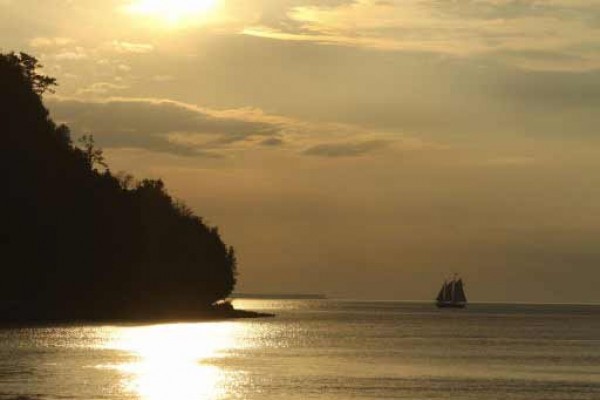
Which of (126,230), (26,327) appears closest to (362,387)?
(26,327)

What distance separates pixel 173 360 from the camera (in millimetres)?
121375

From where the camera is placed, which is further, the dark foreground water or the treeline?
the treeline

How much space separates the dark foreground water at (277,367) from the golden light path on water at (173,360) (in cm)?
14

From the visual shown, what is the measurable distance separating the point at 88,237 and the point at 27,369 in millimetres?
91207

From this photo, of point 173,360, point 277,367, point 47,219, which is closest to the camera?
point 277,367

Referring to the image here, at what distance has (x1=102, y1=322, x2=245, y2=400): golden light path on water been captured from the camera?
87.9m

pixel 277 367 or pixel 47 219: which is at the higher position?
pixel 47 219

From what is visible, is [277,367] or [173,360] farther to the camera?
[173,360]

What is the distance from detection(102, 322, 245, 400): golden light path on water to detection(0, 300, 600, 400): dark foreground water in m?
0.14

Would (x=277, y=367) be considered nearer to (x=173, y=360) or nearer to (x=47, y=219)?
(x=173, y=360)

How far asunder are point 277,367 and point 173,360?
494 inches

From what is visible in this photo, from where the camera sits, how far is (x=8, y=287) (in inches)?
6860

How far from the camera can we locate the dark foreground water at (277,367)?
88.2 metres

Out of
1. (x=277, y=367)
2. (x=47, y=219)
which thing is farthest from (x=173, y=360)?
(x=47, y=219)
